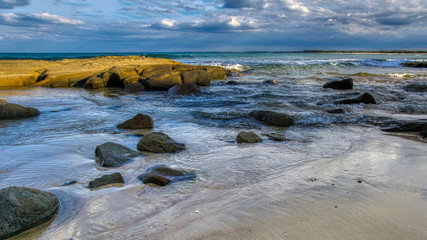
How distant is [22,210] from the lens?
2.31m

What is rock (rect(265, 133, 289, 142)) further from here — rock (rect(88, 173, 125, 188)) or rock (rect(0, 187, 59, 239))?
rock (rect(0, 187, 59, 239))

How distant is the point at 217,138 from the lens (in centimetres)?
511

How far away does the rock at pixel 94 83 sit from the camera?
1416 cm

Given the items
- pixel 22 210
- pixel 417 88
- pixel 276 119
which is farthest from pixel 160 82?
pixel 22 210

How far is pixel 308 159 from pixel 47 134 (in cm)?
463

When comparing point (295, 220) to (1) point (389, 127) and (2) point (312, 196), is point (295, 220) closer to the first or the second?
(2) point (312, 196)

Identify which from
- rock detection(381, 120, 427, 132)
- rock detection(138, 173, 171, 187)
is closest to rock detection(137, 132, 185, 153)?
rock detection(138, 173, 171, 187)

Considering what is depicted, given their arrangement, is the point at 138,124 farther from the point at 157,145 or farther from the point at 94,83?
the point at 94,83

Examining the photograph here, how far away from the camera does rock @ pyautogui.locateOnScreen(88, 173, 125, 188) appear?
306 cm

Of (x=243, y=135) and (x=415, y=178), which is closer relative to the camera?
(x=415, y=178)

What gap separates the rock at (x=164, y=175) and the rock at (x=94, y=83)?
38.8ft

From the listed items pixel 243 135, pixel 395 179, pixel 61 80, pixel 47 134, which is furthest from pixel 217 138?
pixel 61 80

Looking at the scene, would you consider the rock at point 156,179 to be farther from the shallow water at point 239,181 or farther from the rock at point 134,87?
the rock at point 134,87

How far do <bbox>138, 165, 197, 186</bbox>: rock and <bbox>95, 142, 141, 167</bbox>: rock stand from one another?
19.6 inches
